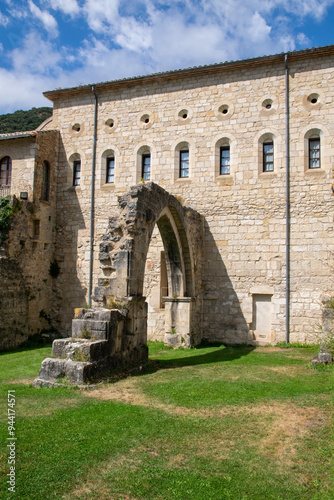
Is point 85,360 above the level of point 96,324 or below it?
below

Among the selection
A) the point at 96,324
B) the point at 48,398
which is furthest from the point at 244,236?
the point at 48,398

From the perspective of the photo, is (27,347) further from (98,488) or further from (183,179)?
(98,488)

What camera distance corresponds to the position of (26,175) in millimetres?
14859

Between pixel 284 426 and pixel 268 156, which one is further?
pixel 268 156

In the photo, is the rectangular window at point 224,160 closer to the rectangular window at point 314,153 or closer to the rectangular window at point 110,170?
the rectangular window at point 314,153

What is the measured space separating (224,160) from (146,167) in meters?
2.78

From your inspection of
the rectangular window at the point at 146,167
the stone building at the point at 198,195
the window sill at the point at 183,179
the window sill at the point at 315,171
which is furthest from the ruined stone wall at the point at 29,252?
the window sill at the point at 315,171

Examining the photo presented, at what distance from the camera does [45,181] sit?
15.5 metres

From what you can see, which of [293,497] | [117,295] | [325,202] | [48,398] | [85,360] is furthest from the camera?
[325,202]

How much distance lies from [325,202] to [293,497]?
10390 mm

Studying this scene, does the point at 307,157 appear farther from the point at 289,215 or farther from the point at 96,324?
the point at 96,324

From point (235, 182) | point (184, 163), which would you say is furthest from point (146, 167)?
point (235, 182)

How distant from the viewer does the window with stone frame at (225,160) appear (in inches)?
551

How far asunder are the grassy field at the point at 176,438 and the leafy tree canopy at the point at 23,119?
77.5ft
